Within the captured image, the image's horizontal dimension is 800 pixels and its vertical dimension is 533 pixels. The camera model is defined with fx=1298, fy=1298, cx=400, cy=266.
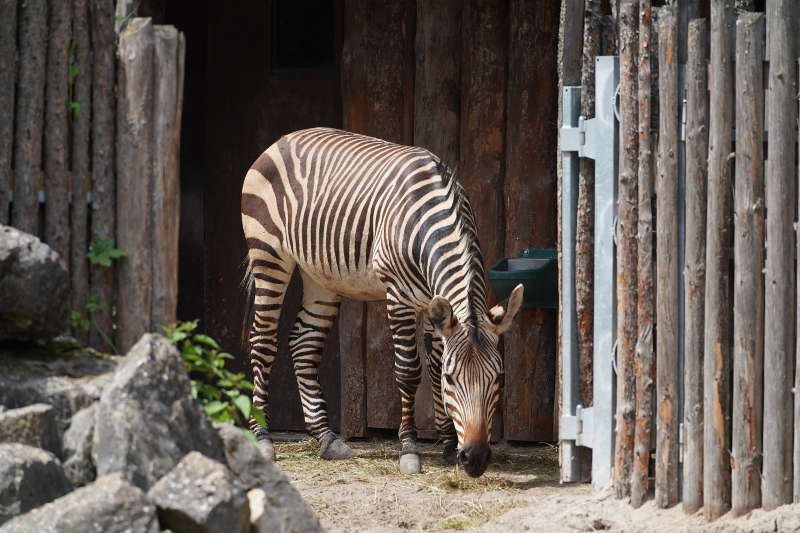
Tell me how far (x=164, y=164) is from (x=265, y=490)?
1479mm

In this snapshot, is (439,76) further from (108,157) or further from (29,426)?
(29,426)

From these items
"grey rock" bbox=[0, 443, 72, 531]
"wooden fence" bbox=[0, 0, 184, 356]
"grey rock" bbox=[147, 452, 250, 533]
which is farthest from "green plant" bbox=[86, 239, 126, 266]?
"grey rock" bbox=[147, 452, 250, 533]

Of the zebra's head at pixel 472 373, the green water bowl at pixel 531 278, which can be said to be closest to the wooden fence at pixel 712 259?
the zebra's head at pixel 472 373

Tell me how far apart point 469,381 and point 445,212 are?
3.81 ft

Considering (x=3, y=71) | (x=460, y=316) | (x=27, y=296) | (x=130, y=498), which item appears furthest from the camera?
(x=460, y=316)

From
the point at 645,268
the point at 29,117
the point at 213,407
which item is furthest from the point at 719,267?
the point at 29,117

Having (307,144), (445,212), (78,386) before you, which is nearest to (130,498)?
(78,386)

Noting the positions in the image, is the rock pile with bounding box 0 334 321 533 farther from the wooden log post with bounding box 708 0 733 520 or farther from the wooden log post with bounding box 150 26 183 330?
the wooden log post with bounding box 708 0 733 520

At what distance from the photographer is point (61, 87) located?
5.32 meters

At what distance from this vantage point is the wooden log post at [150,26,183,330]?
5.37m

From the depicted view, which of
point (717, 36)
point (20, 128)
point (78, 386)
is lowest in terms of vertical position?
point (78, 386)

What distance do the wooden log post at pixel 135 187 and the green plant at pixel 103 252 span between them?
0.05 metres

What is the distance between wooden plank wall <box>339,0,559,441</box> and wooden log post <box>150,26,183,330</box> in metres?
3.79

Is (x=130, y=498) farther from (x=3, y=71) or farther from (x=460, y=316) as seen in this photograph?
(x=460, y=316)
